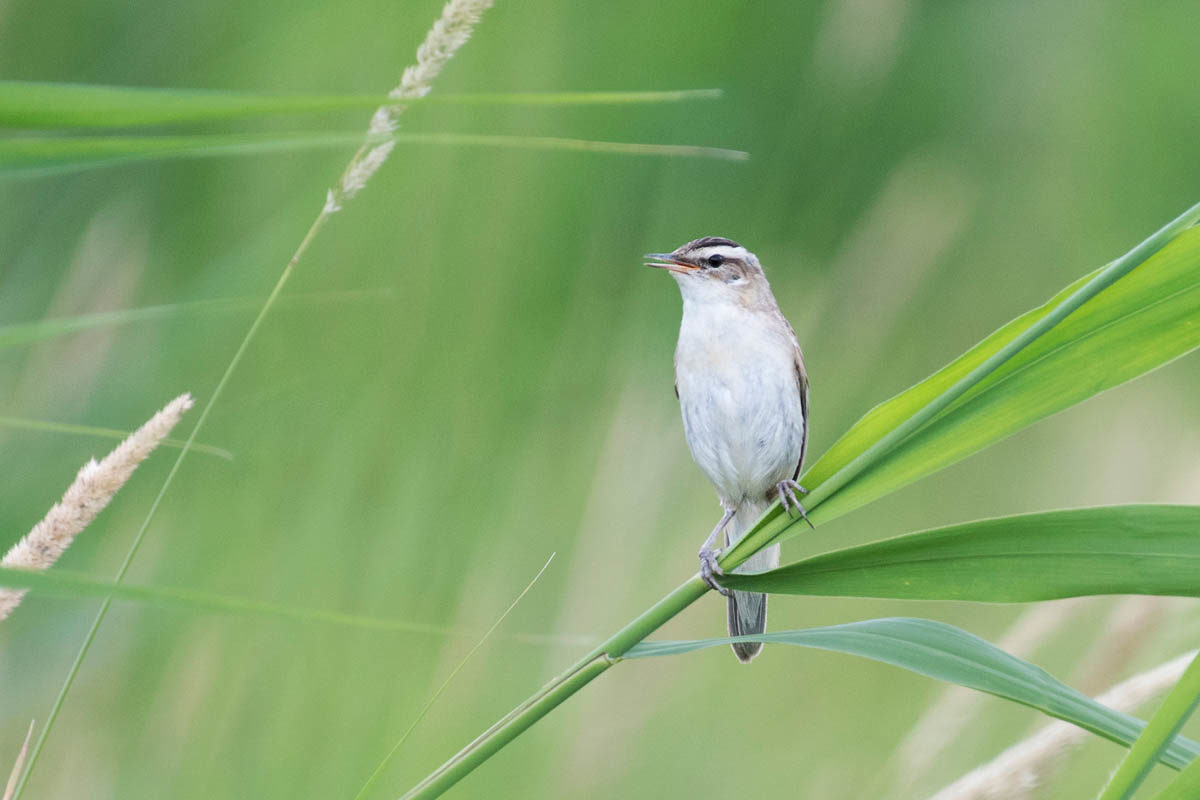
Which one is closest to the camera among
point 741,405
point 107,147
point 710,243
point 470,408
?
point 107,147

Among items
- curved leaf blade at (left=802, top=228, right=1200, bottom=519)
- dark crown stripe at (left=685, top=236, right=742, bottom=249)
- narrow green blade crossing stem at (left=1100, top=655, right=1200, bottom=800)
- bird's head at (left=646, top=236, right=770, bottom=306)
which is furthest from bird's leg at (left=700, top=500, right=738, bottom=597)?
dark crown stripe at (left=685, top=236, right=742, bottom=249)

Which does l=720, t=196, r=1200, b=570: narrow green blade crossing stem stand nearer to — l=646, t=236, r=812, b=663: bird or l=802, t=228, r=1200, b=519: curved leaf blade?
l=802, t=228, r=1200, b=519: curved leaf blade

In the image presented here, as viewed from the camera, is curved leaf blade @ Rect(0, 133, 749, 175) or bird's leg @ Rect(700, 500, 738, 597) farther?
bird's leg @ Rect(700, 500, 738, 597)

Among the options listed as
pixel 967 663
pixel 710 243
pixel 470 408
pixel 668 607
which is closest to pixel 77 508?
pixel 668 607

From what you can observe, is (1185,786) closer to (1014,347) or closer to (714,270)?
(1014,347)

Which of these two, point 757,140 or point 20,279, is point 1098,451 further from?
point 20,279

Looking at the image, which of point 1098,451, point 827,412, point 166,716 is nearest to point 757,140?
point 827,412
